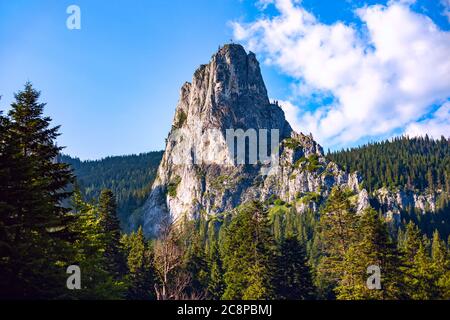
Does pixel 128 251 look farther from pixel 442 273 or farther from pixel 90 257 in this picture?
pixel 442 273

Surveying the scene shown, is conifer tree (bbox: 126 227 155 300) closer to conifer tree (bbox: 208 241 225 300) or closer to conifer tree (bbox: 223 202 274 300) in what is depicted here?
conifer tree (bbox: 208 241 225 300)

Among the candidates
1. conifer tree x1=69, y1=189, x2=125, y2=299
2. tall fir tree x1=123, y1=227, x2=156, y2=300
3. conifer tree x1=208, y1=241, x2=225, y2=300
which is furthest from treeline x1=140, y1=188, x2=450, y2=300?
conifer tree x1=208, y1=241, x2=225, y2=300

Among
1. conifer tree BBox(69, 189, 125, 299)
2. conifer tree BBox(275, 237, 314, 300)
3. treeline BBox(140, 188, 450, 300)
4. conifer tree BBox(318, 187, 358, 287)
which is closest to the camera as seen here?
conifer tree BBox(69, 189, 125, 299)

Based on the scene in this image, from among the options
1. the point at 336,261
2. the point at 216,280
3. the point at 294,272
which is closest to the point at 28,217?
the point at 336,261

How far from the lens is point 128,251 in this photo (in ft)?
193

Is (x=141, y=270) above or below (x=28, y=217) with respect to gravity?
below

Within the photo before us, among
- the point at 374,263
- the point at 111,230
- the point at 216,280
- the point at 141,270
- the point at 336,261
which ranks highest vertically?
the point at 111,230

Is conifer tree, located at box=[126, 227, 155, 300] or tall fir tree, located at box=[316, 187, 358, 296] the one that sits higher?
tall fir tree, located at box=[316, 187, 358, 296]

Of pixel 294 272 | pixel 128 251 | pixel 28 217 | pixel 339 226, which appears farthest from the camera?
pixel 128 251

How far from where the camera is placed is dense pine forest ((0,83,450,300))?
20.5 m

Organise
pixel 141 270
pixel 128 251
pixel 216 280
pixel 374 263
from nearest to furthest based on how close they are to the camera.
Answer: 1. pixel 374 263
2. pixel 141 270
3. pixel 128 251
4. pixel 216 280

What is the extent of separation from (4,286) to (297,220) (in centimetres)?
15390

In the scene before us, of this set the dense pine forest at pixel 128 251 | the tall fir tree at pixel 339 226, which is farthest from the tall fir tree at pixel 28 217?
the tall fir tree at pixel 339 226

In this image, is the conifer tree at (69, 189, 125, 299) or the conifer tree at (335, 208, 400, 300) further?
the conifer tree at (335, 208, 400, 300)
